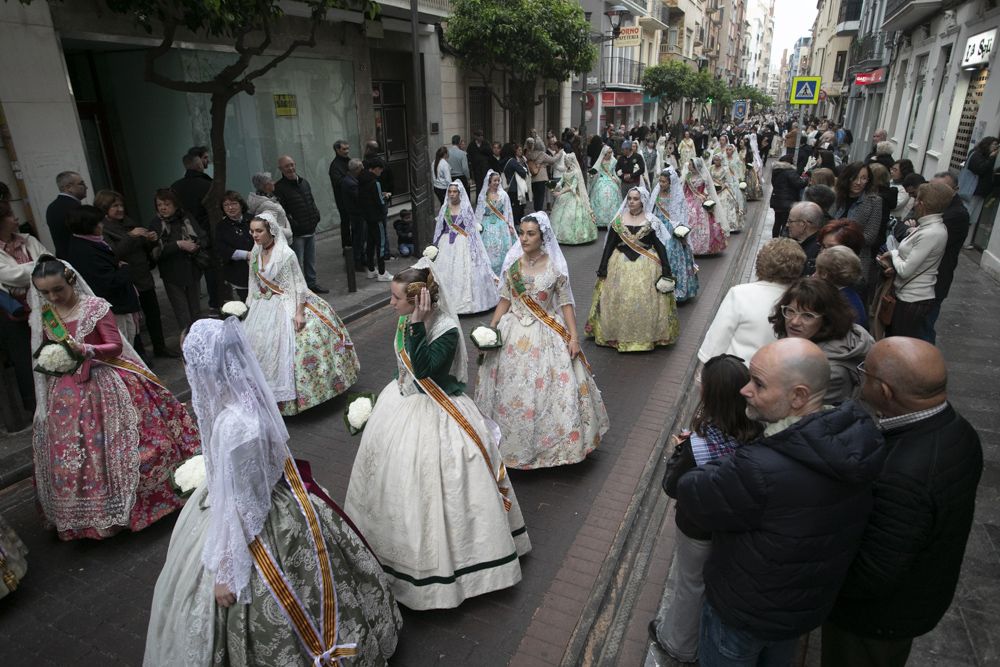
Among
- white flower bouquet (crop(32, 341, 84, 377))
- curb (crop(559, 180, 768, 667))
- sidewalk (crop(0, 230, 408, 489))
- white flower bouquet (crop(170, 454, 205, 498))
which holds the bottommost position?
curb (crop(559, 180, 768, 667))

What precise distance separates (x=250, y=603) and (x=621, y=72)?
→ 1488 inches

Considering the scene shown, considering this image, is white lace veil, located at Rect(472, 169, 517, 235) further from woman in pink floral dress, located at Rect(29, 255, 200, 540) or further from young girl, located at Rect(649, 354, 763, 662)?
young girl, located at Rect(649, 354, 763, 662)

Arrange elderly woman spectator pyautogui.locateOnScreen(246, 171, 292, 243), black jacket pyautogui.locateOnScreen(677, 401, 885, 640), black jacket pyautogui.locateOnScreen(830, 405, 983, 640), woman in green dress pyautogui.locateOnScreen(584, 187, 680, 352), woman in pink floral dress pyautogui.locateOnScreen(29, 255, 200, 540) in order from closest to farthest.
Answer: black jacket pyautogui.locateOnScreen(677, 401, 885, 640) < black jacket pyautogui.locateOnScreen(830, 405, 983, 640) < woman in pink floral dress pyautogui.locateOnScreen(29, 255, 200, 540) < woman in green dress pyautogui.locateOnScreen(584, 187, 680, 352) < elderly woman spectator pyautogui.locateOnScreen(246, 171, 292, 243)

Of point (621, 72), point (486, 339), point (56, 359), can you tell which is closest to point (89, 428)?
point (56, 359)

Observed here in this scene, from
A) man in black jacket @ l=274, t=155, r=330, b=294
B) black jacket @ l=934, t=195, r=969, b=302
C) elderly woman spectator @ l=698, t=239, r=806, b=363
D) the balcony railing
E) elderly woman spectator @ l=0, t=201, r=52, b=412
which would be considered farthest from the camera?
the balcony railing

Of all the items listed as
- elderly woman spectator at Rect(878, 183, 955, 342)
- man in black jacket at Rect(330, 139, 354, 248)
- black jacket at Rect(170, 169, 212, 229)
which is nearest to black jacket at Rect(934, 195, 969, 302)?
elderly woman spectator at Rect(878, 183, 955, 342)

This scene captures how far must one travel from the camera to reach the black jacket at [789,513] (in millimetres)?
2023

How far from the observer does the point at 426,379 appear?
11.2ft

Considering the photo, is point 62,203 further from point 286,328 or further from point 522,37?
point 522,37

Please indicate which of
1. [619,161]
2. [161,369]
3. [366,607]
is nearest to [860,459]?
[366,607]

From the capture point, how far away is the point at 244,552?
246 centimetres

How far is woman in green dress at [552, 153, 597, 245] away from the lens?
1268 centimetres

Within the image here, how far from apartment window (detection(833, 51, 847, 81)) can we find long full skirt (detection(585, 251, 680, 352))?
4263cm

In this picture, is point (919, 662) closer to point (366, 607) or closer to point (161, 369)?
point (366, 607)
